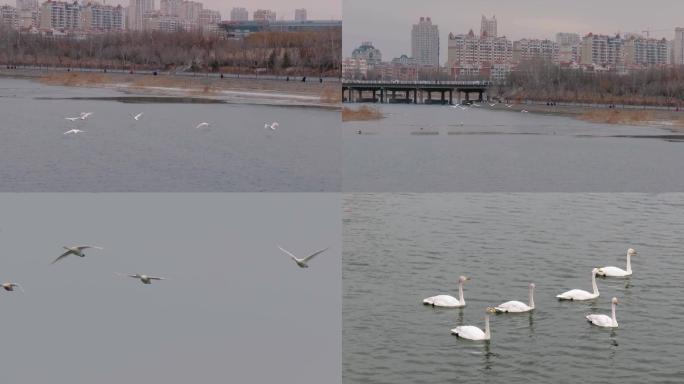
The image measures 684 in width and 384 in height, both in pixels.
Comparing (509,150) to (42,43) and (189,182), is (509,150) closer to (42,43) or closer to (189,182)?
(189,182)

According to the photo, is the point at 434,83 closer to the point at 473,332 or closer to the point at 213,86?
the point at 213,86

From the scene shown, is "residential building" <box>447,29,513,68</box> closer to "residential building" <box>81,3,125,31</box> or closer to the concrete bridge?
the concrete bridge

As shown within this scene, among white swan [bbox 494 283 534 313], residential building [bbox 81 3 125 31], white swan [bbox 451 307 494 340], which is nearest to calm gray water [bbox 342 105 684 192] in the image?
white swan [bbox 494 283 534 313]

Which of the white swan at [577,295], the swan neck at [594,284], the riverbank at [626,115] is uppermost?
the riverbank at [626,115]

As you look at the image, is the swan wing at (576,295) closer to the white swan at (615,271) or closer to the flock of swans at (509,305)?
the flock of swans at (509,305)

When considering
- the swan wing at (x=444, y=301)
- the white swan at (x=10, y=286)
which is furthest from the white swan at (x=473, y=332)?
the white swan at (x=10, y=286)

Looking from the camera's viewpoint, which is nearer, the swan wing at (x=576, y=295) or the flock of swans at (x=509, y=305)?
the flock of swans at (x=509, y=305)

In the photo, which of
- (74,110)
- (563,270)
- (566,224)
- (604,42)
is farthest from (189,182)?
(604,42)
